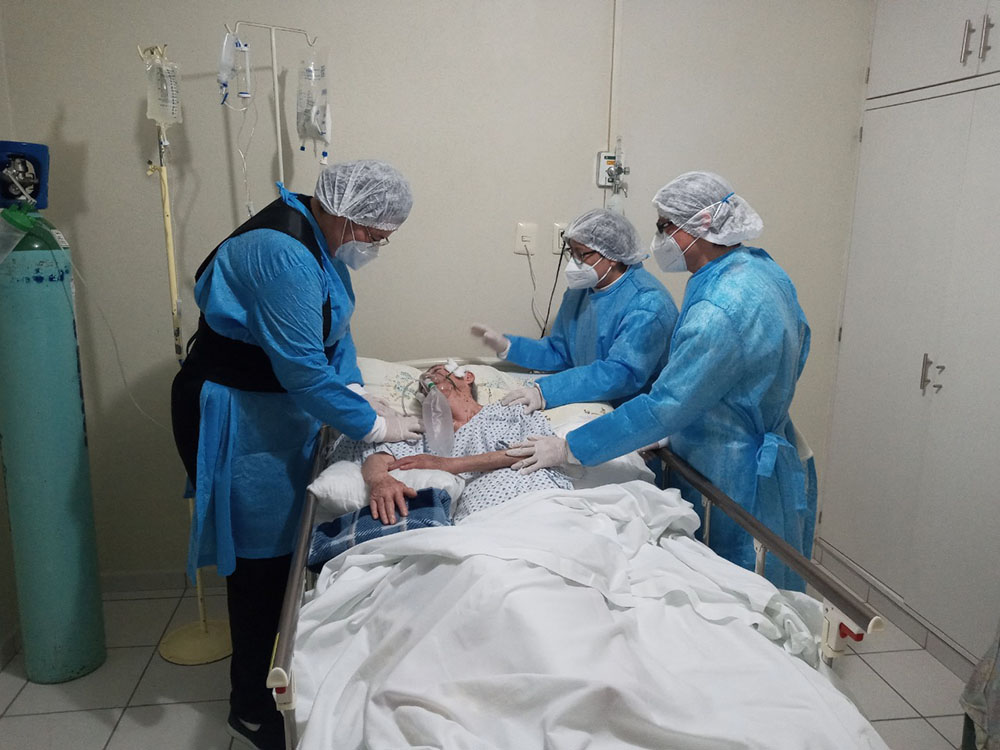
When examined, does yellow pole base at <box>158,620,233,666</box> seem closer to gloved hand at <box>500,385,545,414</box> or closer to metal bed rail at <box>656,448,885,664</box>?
gloved hand at <box>500,385,545,414</box>

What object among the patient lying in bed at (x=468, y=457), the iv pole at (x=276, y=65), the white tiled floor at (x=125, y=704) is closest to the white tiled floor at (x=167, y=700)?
the white tiled floor at (x=125, y=704)

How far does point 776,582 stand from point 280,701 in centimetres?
138

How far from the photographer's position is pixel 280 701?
3.82 ft

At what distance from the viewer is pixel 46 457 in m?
2.39

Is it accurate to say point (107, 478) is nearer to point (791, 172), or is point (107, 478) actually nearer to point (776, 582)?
point (776, 582)

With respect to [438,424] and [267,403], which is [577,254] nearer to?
[438,424]

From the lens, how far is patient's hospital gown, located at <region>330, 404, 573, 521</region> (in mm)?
1872

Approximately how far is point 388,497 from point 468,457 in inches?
13.1

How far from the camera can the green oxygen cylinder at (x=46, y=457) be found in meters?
2.29

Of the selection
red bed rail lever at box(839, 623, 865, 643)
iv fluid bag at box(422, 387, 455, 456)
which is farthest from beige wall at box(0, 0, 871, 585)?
red bed rail lever at box(839, 623, 865, 643)

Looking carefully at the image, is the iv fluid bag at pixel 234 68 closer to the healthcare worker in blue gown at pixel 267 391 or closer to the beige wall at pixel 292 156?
the beige wall at pixel 292 156

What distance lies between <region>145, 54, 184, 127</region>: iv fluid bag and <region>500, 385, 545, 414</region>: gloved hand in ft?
4.63

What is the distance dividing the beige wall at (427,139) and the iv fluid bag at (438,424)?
2.22 feet

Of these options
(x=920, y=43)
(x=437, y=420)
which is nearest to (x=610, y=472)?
(x=437, y=420)
